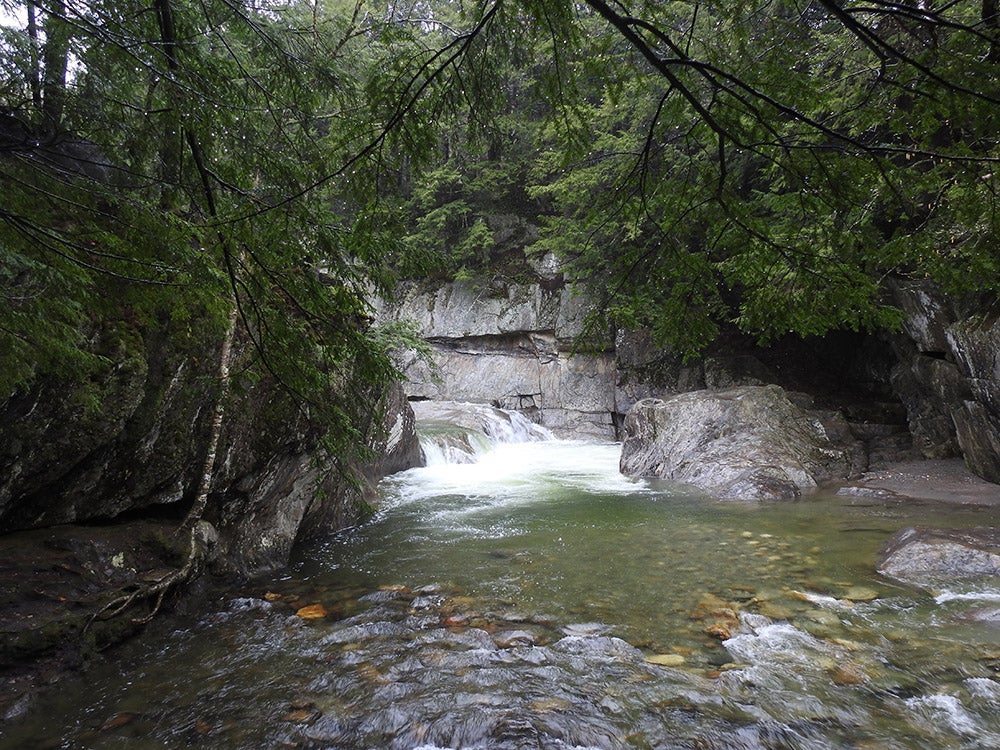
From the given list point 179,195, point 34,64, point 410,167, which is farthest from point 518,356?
point 34,64

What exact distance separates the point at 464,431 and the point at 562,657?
11.9m

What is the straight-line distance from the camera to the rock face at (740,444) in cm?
942

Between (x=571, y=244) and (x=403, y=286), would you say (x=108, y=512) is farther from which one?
(x=403, y=286)

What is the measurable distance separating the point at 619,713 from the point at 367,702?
1.49 metres

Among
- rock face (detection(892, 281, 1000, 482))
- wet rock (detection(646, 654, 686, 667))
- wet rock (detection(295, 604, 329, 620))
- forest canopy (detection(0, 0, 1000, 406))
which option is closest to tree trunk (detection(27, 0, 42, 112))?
forest canopy (detection(0, 0, 1000, 406))

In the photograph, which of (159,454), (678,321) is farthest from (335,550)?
(678,321)

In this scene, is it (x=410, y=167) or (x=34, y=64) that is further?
(x=410, y=167)

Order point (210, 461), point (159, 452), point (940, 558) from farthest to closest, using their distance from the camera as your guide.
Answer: point (940, 558) < point (210, 461) < point (159, 452)

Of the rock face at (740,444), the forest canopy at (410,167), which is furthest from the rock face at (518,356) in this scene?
the forest canopy at (410,167)

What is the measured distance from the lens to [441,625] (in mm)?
4277

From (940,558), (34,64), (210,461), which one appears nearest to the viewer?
(34,64)

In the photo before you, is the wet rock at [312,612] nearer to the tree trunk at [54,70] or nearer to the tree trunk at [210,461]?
the tree trunk at [210,461]

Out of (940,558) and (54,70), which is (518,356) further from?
(54,70)

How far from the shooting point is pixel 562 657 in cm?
376
